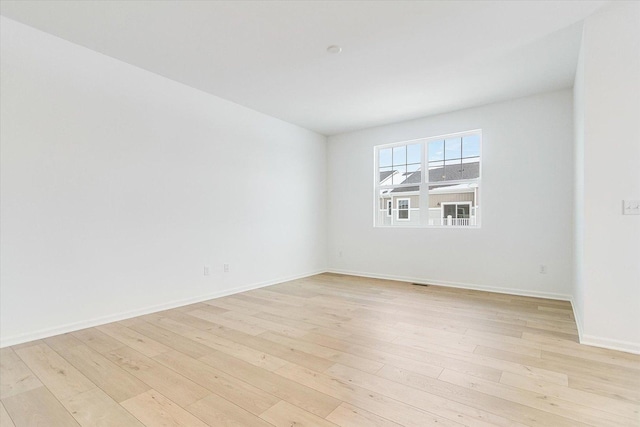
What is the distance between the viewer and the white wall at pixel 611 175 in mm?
2342

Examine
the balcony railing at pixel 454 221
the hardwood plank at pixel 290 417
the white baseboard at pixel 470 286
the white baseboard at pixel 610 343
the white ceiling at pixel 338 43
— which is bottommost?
the white baseboard at pixel 470 286

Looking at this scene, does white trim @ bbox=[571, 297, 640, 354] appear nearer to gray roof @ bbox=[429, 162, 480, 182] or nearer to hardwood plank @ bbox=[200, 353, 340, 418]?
hardwood plank @ bbox=[200, 353, 340, 418]

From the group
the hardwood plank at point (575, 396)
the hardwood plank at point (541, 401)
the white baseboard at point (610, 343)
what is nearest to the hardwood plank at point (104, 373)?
the hardwood plank at point (541, 401)

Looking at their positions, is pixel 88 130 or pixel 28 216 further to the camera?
pixel 88 130

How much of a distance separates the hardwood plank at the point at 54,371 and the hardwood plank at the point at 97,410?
9cm

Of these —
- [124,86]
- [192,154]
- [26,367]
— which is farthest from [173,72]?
[26,367]

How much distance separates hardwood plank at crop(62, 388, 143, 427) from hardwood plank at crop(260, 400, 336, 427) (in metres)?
0.63

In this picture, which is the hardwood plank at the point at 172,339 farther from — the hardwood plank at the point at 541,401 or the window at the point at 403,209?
the window at the point at 403,209

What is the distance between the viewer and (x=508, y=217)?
168 inches

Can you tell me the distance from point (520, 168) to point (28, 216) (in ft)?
17.8

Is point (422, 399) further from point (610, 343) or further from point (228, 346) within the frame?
point (610, 343)

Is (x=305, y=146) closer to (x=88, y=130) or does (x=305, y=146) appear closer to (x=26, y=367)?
(x=88, y=130)

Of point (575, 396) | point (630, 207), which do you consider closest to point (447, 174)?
point (630, 207)

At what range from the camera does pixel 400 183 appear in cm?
536
